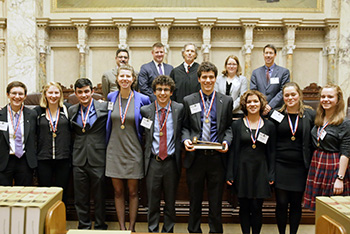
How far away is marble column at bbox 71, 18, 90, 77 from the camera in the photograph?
8656 mm

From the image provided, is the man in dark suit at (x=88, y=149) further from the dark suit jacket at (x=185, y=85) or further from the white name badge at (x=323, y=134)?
the white name badge at (x=323, y=134)

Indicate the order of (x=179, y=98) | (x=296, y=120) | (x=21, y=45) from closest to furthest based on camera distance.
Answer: (x=296, y=120) < (x=179, y=98) < (x=21, y=45)

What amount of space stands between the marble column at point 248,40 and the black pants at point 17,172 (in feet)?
22.7

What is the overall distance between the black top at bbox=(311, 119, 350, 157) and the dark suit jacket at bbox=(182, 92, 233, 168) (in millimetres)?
852

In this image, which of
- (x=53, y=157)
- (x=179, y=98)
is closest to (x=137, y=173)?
(x=53, y=157)

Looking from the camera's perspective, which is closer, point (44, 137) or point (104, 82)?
point (44, 137)

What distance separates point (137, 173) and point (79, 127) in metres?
0.78

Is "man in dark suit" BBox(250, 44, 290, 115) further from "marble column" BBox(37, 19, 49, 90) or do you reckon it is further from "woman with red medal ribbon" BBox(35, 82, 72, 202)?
"marble column" BBox(37, 19, 49, 90)

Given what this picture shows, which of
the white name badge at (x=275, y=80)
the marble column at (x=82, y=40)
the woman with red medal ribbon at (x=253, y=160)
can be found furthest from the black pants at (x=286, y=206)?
the marble column at (x=82, y=40)

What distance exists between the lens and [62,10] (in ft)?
29.3

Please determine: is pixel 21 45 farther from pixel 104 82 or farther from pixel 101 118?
pixel 101 118

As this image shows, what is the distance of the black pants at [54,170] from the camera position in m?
3.15

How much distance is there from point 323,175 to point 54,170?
2727 mm

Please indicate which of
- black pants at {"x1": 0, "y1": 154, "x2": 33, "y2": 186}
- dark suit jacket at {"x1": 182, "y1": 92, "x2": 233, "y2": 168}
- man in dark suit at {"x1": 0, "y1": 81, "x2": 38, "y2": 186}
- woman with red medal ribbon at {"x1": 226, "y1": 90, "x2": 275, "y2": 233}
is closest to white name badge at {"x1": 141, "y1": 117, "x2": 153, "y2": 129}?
dark suit jacket at {"x1": 182, "y1": 92, "x2": 233, "y2": 168}
